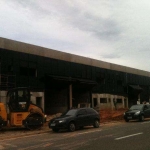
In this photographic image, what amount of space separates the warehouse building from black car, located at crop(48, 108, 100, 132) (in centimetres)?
478

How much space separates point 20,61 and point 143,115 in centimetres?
1410

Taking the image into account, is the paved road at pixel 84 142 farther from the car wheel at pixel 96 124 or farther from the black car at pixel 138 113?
the black car at pixel 138 113

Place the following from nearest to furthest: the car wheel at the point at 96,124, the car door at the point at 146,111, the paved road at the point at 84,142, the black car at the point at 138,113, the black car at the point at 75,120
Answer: the paved road at the point at 84,142, the black car at the point at 75,120, the car wheel at the point at 96,124, the black car at the point at 138,113, the car door at the point at 146,111

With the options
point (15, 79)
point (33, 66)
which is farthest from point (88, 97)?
point (15, 79)

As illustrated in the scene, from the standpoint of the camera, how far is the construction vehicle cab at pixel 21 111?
719 inches

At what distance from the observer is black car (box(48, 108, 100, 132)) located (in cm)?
1738

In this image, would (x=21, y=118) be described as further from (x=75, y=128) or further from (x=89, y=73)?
(x=89, y=73)

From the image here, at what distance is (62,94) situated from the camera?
35.9 m

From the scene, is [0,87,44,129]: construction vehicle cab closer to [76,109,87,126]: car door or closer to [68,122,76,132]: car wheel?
[68,122,76,132]: car wheel

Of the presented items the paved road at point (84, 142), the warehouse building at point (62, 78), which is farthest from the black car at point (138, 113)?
the paved road at point (84, 142)

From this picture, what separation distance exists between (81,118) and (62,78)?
14857mm

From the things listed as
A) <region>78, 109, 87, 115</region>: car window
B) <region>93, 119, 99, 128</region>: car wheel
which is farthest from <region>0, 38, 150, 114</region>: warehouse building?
<region>93, 119, 99, 128</region>: car wheel

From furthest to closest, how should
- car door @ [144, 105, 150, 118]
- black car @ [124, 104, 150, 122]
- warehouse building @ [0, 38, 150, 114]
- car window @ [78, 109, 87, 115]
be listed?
1. warehouse building @ [0, 38, 150, 114]
2. car door @ [144, 105, 150, 118]
3. black car @ [124, 104, 150, 122]
4. car window @ [78, 109, 87, 115]

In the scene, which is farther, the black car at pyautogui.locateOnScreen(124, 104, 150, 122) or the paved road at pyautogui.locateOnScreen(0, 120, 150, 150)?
the black car at pyautogui.locateOnScreen(124, 104, 150, 122)
